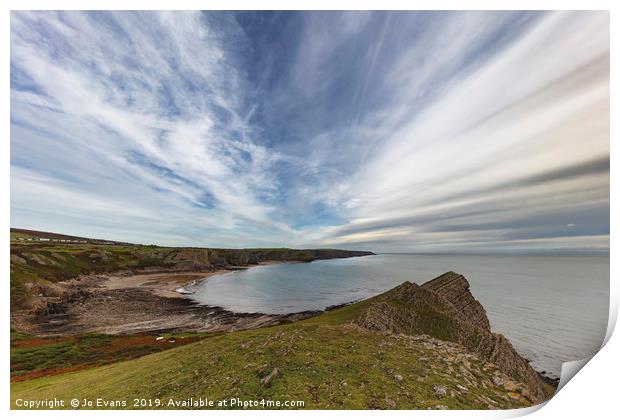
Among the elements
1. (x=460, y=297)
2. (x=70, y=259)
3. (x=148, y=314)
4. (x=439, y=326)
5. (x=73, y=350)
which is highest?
(x=70, y=259)

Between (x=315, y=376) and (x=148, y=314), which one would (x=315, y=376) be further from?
(x=148, y=314)

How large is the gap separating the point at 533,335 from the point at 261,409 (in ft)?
90.8

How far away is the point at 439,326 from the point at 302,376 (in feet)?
25.3

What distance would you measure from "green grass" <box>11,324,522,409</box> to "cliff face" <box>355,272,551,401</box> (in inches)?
62.7

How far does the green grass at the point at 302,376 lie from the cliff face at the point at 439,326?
159 centimetres

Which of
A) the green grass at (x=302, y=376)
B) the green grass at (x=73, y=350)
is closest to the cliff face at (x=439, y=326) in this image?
the green grass at (x=302, y=376)

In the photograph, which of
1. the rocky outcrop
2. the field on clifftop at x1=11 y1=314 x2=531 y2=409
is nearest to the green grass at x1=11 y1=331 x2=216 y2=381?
the field on clifftop at x1=11 y1=314 x2=531 y2=409

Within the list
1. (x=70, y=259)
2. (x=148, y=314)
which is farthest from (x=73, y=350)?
(x=70, y=259)

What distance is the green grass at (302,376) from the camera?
558 cm

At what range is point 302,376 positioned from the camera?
598 cm

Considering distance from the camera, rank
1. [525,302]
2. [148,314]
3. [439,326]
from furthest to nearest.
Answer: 1. [525,302]
2. [148,314]
3. [439,326]

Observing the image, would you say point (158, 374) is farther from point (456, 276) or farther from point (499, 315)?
point (499, 315)

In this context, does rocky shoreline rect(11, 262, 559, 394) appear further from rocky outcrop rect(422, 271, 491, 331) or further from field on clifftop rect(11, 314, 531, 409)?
field on clifftop rect(11, 314, 531, 409)
